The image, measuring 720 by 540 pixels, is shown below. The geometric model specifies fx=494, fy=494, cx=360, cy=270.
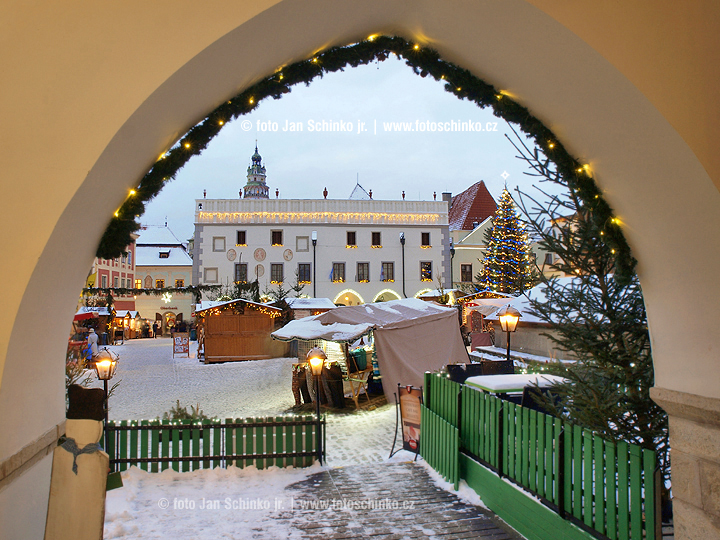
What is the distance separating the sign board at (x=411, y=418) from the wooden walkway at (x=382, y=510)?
95 cm

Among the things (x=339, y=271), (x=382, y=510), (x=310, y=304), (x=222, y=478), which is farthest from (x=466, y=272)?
(x=382, y=510)

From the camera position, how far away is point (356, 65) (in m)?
3.60

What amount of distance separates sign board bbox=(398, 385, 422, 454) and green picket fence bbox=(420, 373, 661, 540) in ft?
4.31

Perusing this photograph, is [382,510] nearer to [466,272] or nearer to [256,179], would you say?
[466,272]

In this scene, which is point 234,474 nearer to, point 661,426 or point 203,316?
point 661,426

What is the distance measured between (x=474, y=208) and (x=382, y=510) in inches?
1365

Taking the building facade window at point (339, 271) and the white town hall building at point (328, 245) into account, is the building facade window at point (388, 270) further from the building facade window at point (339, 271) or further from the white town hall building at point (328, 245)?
the building facade window at point (339, 271)

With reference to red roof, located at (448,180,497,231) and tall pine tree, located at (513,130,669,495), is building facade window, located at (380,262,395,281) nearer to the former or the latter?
red roof, located at (448,180,497,231)

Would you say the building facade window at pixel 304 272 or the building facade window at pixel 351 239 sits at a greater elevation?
the building facade window at pixel 351 239

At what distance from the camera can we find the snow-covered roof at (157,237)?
145ft

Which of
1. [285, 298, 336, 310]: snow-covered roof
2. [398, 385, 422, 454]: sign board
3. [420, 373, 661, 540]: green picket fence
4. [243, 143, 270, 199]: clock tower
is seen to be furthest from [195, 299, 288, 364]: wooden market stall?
[243, 143, 270, 199]: clock tower

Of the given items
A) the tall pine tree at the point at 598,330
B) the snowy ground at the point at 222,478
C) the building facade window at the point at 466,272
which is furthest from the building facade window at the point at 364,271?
the tall pine tree at the point at 598,330

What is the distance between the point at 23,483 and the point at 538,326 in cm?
1382

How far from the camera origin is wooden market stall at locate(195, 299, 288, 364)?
1945cm
